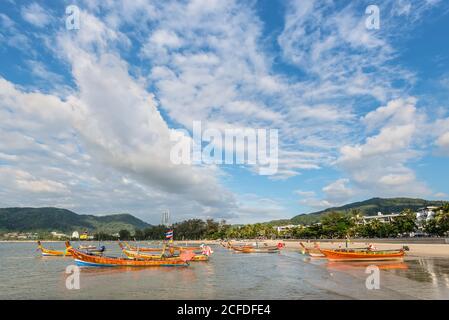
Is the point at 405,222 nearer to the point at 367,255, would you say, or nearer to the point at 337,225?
the point at 337,225

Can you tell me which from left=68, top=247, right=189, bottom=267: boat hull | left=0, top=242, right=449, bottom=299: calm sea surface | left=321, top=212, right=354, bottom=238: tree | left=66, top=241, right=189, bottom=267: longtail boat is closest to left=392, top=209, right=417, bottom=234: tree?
left=321, top=212, right=354, bottom=238: tree

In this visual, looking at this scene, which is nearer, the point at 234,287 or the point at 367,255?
the point at 234,287

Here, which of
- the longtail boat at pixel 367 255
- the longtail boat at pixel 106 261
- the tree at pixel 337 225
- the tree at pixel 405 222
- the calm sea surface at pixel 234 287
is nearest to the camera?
the calm sea surface at pixel 234 287

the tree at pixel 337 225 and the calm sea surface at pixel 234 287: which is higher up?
the tree at pixel 337 225

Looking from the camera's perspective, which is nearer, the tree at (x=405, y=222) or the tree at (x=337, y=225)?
the tree at (x=405, y=222)

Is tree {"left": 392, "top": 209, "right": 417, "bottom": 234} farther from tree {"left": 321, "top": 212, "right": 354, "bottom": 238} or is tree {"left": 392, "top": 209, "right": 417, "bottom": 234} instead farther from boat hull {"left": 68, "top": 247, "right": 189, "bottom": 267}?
boat hull {"left": 68, "top": 247, "right": 189, "bottom": 267}

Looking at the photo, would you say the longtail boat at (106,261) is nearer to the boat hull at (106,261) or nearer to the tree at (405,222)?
the boat hull at (106,261)

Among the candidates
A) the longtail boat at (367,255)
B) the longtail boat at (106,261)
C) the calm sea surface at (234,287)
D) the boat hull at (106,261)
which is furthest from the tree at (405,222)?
the boat hull at (106,261)

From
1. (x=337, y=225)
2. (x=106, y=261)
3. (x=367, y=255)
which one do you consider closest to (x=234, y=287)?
(x=106, y=261)

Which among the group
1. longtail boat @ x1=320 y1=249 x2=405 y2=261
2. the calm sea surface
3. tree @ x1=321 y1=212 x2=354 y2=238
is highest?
tree @ x1=321 y1=212 x2=354 y2=238

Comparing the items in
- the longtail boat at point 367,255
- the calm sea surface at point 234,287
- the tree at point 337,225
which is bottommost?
the calm sea surface at point 234,287

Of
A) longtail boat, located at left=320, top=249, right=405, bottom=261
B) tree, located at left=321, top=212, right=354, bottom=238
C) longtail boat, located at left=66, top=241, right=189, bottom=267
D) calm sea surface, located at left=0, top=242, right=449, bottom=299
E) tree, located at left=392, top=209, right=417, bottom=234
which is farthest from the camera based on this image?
tree, located at left=321, top=212, right=354, bottom=238

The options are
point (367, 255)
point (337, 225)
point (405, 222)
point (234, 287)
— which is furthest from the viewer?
point (337, 225)

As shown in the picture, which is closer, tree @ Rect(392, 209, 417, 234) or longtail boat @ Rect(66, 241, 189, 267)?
longtail boat @ Rect(66, 241, 189, 267)
